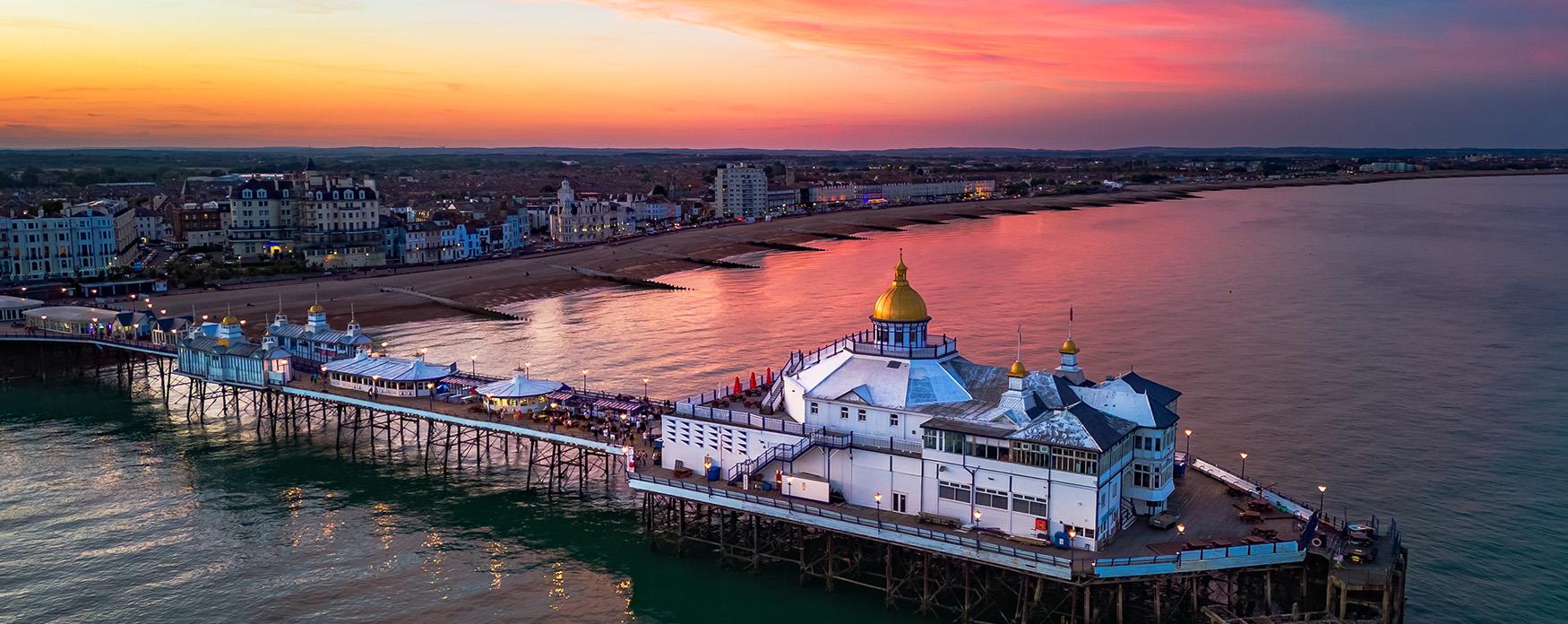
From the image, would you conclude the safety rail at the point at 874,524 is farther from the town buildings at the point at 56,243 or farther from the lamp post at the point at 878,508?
the town buildings at the point at 56,243

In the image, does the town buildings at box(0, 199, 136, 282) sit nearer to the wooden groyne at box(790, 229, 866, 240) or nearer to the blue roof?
the blue roof

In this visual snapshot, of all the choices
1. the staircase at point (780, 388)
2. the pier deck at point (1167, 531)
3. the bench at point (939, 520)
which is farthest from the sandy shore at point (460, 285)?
the bench at point (939, 520)

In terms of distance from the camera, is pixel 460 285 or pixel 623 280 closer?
pixel 460 285

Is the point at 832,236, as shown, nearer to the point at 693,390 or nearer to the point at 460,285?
the point at 460,285

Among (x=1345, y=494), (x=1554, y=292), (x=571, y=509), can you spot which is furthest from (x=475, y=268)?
(x=1554, y=292)

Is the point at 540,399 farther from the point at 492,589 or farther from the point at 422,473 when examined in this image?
the point at 492,589

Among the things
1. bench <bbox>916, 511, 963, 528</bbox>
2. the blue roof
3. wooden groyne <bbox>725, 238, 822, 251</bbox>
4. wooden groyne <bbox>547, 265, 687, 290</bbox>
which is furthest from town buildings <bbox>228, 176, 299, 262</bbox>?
the blue roof

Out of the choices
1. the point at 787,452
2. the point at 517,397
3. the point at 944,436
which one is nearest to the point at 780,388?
the point at 787,452
